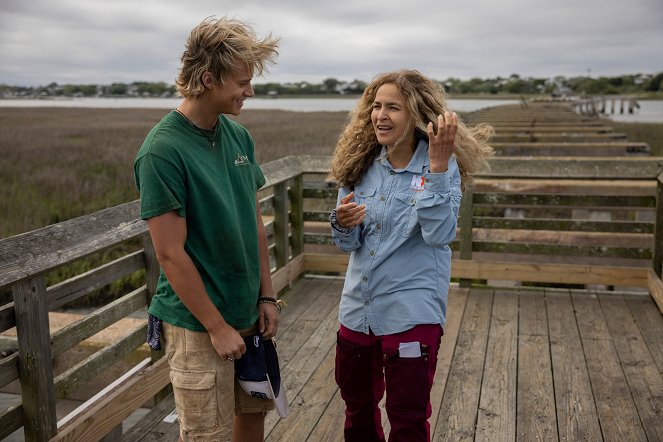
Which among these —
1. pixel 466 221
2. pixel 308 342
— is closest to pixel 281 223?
pixel 308 342

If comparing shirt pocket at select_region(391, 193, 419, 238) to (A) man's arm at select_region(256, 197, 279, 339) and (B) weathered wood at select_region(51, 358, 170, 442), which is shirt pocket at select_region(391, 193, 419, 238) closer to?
(A) man's arm at select_region(256, 197, 279, 339)

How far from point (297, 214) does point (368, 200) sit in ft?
11.1

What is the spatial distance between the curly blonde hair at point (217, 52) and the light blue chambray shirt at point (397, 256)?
73 cm

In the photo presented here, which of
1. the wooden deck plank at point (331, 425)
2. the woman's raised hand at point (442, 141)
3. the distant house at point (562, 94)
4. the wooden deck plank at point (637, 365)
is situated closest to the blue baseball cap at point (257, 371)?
the woman's raised hand at point (442, 141)

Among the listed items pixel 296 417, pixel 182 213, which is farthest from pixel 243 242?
pixel 296 417

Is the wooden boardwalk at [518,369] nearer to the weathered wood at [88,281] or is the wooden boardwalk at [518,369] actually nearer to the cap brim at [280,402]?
the weathered wood at [88,281]

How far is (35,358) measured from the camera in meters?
2.58

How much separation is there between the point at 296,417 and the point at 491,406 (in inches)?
39.8

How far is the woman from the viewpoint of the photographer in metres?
2.41

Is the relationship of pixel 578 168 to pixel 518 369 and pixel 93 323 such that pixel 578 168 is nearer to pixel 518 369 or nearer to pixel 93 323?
pixel 518 369

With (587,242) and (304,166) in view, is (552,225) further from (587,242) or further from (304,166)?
(304,166)

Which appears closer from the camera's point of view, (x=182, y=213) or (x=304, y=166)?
(x=182, y=213)

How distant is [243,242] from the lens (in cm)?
225

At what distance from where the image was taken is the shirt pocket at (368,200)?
101 inches
